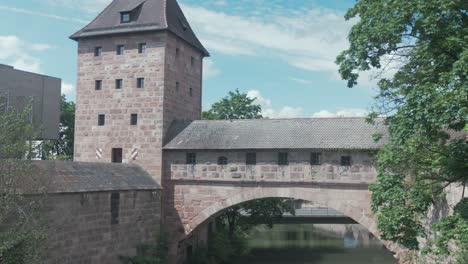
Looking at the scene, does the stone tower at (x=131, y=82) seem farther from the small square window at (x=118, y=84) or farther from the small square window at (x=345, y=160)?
the small square window at (x=345, y=160)

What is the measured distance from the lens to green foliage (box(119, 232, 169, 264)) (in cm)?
1850

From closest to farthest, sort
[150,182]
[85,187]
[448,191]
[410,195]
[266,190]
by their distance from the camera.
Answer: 1. [410,195]
2. [448,191]
3. [85,187]
4. [266,190]
5. [150,182]

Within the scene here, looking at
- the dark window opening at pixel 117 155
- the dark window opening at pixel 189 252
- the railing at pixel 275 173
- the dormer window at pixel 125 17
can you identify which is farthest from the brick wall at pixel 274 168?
the dormer window at pixel 125 17

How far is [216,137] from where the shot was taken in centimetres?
1998

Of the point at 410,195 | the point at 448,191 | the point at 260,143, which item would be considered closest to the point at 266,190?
the point at 260,143

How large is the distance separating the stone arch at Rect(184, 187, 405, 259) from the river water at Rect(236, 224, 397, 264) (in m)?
8.15

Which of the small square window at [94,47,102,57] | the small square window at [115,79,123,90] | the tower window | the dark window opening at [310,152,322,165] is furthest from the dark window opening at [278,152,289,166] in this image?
the small square window at [94,47,102,57]

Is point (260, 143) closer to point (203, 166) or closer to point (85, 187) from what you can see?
point (203, 166)

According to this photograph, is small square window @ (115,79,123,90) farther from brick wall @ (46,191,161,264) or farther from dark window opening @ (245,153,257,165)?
dark window opening @ (245,153,257,165)

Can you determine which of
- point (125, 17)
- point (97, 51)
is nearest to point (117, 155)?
point (97, 51)

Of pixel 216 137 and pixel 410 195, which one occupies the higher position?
pixel 216 137

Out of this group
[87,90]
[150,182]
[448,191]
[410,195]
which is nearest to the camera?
[410,195]

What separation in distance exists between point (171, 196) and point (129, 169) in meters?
2.04

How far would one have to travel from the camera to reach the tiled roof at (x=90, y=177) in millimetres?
14774
